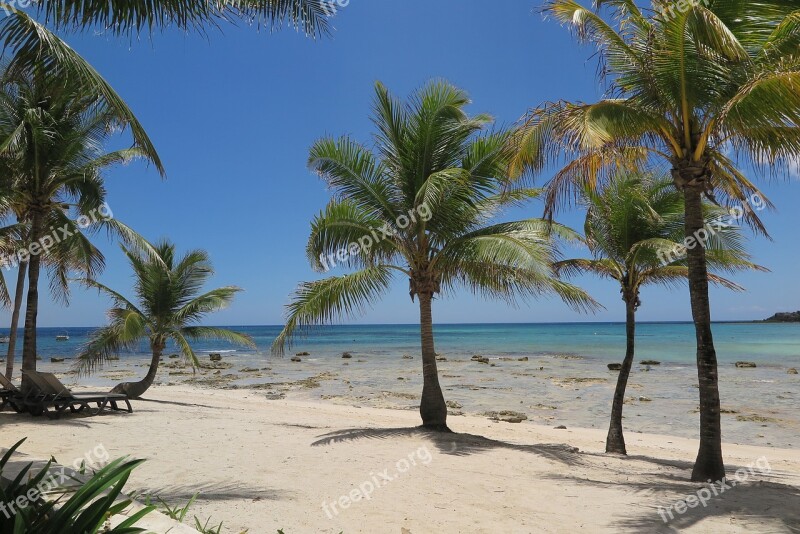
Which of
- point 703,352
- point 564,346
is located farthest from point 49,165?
point 564,346

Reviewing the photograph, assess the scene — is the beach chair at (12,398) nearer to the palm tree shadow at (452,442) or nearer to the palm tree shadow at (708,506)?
the palm tree shadow at (452,442)

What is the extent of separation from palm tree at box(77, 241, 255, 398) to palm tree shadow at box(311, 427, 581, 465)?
581 centimetres

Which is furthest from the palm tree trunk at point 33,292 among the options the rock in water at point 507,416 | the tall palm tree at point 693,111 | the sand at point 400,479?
the rock in water at point 507,416

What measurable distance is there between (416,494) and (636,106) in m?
5.43

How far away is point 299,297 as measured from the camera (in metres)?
9.72

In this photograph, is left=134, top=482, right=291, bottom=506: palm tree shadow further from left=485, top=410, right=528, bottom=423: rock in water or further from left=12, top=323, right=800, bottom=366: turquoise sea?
left=485, top=410, right=528, bottom=423: rock in water

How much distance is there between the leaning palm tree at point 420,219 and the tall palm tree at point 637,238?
0.81 meters

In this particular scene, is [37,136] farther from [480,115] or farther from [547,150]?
Answer: [547,150]

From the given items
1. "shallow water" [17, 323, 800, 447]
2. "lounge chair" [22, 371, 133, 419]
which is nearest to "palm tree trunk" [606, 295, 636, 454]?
"shallow water" [17, 323, 800, 447]

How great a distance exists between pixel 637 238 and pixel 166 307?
1198 centimetres

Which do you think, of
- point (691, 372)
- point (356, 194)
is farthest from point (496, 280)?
point (691, 372)

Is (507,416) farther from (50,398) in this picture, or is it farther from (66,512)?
(66,512)

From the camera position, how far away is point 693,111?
6.80 metres

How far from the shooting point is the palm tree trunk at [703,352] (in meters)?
6.72
